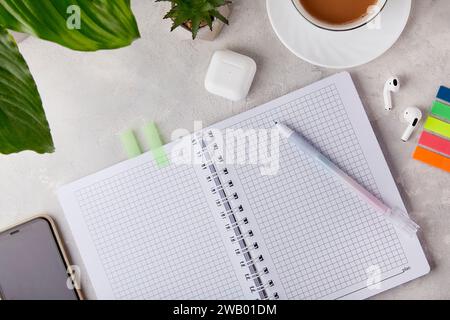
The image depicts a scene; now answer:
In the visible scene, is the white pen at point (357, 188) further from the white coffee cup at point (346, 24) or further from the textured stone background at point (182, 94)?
the white coffee cup at point (346, 24)

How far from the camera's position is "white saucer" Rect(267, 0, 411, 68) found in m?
0.74

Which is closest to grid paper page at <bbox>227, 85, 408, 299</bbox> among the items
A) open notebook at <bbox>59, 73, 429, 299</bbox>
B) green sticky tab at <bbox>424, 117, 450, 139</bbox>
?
open notebook at <bbox>59, 73, 429, 299</bbox>

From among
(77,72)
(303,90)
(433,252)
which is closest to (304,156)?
(303,90)

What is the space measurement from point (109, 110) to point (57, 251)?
227 mm

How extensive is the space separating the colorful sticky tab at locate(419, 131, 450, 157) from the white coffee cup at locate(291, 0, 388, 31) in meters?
0.19

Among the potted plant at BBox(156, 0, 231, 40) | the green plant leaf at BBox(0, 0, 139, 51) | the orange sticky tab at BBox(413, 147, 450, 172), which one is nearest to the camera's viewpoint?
the green plant leaf at BBox(0, 0, 139, 51)

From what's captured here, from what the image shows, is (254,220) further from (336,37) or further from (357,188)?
(336,37)

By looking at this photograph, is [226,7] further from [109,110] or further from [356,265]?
[356,265]

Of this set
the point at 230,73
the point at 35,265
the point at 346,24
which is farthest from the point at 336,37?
the point at 35,265

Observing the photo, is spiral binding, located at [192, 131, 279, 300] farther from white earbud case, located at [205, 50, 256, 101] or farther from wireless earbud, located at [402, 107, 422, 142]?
wireless earbud, located at [402, 107, 422, 142]

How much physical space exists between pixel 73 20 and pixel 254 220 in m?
0.40

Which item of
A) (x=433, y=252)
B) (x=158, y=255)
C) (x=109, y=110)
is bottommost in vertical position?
(x=433, y=252)

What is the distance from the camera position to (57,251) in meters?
0.84

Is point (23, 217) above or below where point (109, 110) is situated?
below
